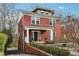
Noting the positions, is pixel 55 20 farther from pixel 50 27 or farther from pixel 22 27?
pixel 22 27

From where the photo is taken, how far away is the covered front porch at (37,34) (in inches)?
218

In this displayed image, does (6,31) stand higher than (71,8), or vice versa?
(71,8)

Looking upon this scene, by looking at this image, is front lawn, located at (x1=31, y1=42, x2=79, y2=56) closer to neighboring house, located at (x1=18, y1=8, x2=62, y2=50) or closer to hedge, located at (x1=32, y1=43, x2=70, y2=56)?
hedge, located at (x1=32, y1=43, x2=70, y2=56)

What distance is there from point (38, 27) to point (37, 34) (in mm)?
124

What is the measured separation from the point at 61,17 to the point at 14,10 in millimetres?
818

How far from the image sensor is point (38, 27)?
18.2 ft

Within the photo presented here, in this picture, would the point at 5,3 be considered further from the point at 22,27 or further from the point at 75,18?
the point at 75,18

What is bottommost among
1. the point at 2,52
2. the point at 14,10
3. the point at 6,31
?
the point at 2,52

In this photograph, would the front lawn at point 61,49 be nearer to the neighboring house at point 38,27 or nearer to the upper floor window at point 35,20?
the neighboring house at point 38,27

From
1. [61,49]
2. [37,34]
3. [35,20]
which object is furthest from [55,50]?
[35,20]

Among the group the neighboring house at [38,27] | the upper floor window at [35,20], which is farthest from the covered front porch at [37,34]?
the upper floor window at [35,20]

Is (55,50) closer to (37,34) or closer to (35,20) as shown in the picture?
(37,34)

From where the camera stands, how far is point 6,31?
5543 millimetres

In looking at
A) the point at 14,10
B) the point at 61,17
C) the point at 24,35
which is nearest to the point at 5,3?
the point at 14,10
